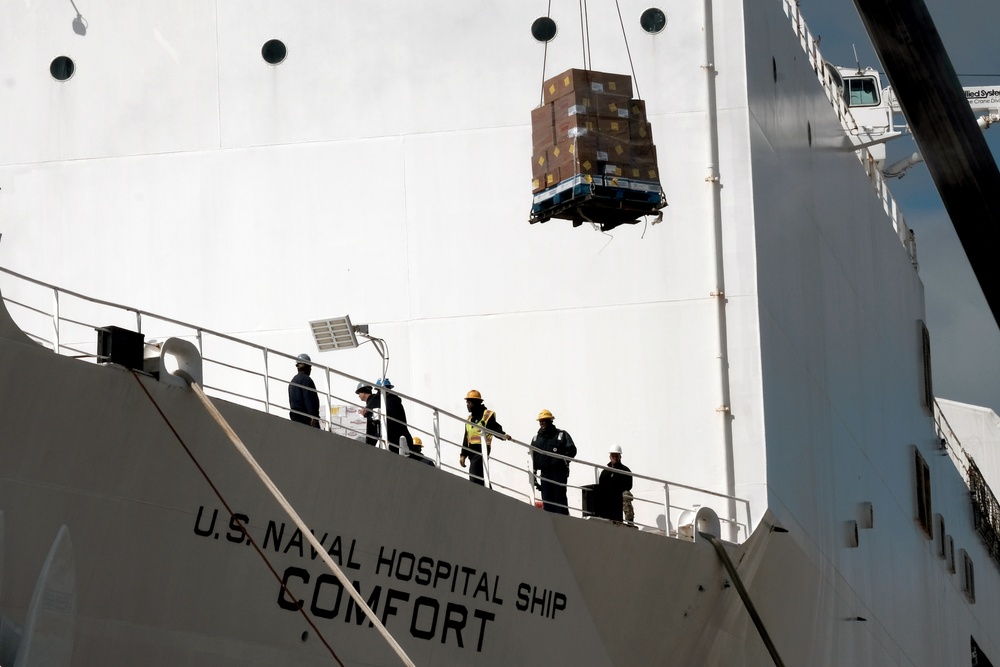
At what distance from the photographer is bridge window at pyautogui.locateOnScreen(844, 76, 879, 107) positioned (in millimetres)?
28375

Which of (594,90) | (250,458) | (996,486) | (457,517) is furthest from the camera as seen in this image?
(996,486)

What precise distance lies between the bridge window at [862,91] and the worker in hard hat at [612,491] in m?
17.7

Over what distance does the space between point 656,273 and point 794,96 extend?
383 centimetres

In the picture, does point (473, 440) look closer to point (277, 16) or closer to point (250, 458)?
point (250, 458)

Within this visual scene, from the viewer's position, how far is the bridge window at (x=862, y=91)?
2838 cm

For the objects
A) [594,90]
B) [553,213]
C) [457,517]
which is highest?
[594,90]

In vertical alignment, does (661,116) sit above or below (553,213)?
above

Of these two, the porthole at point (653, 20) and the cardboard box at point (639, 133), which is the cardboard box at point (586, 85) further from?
the porthole at point (653, 20)

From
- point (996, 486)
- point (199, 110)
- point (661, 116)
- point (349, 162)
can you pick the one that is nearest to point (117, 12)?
point (199, 110)

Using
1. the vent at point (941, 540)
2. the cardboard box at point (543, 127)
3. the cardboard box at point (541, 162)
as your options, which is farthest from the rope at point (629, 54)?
the vent at point (941, 540)

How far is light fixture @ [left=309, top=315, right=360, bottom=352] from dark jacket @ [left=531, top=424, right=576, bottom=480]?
1.98 m

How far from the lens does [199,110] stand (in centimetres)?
1505

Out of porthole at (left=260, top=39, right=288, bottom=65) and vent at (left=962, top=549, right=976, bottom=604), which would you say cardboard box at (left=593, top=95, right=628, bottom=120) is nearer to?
porthole at (left=260, top=39, right=288, bottom=65)

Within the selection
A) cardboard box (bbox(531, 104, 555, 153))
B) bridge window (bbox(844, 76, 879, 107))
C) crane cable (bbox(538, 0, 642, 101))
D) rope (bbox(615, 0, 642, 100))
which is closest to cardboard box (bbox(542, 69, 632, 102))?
cardboard box (bbox(531, 104, 555, 153))
